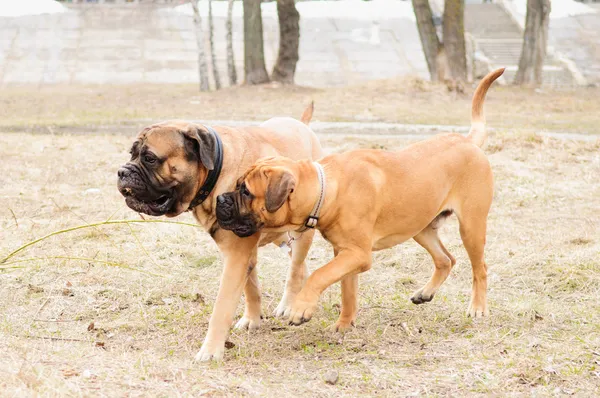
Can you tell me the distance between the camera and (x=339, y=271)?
5738 millimetres

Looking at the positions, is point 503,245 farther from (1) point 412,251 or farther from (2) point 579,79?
(2) point 579,79

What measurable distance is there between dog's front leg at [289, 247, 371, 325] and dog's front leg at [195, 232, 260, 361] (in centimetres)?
46

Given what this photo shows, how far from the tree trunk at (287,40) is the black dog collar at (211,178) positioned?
766 inches

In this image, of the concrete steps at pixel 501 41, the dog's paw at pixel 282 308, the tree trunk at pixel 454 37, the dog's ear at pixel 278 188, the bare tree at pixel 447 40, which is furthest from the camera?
the concrete steps at pixel 501 41

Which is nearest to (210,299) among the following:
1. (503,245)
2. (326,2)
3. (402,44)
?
(503,245)

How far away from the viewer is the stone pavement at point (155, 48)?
31.5 meters

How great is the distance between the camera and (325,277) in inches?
225

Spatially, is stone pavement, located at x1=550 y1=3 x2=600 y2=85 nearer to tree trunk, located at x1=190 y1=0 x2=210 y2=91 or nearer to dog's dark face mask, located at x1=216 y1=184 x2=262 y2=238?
tree trunk, located at x1=190 y1=0 x2=210 y2=91

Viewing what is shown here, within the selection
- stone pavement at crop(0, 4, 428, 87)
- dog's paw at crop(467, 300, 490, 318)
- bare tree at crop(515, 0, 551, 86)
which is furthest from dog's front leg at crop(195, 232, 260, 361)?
stone pavement at crop(0, 4, 428, 87)

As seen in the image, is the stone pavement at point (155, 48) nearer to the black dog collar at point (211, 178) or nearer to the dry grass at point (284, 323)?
the dry grass at point (284, 323)

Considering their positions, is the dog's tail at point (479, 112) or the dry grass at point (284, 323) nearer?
the dry grass at point (284, 323)

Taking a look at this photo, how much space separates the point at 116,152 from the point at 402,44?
26198mm

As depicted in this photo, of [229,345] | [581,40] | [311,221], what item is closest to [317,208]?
[311,221]

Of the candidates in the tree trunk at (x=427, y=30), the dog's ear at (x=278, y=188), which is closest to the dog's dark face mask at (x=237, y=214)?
the dog's ear at (x=278, y=188)
